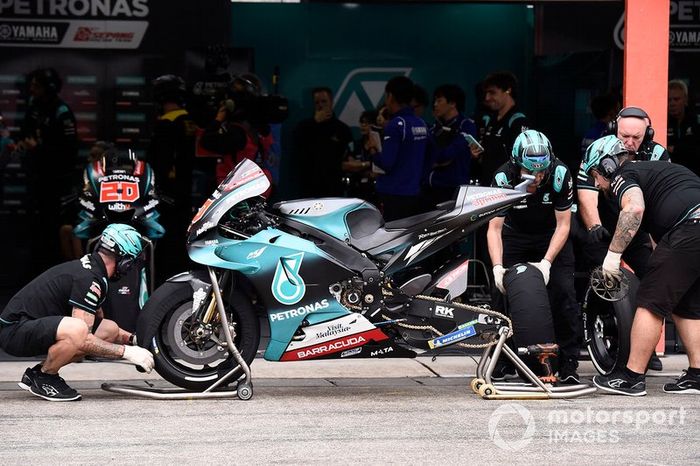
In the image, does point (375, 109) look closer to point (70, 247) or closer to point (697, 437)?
point (70, 247)

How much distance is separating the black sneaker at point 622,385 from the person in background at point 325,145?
17.6ft

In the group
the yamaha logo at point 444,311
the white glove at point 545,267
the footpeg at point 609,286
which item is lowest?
the yamaha logo at point 444,311

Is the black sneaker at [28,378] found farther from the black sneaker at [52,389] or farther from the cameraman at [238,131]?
the cameraman at [238,131]

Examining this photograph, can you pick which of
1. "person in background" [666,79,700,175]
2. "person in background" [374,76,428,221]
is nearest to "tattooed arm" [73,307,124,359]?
"person in background" [374,76,428,221]

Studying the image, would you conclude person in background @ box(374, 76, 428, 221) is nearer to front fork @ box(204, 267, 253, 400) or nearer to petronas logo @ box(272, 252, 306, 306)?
petronas logo @ box(272, 252, 306, 306)

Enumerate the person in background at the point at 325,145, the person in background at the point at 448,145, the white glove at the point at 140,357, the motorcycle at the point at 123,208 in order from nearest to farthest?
the white glove at the point at 140,357 → the motorcycle at the point at 123,208 → the person in background at the point at 448,145 → the person in background at the point at 325,145

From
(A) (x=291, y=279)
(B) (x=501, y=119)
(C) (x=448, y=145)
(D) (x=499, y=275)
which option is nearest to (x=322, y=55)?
(C) (x=448, y=145)

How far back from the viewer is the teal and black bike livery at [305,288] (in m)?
8.62

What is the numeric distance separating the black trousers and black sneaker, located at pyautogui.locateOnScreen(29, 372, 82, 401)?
310 cm

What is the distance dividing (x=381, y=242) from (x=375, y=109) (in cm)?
605

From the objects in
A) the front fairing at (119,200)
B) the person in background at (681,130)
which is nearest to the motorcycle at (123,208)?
the front fairing at (119,200)

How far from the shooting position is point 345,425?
780 centimetres

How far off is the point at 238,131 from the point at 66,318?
4.18m

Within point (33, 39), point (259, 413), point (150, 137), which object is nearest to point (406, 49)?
point (150, 137)
